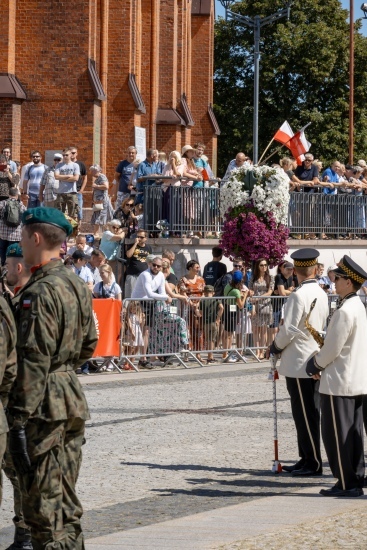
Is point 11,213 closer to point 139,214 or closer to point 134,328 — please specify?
point 134,328

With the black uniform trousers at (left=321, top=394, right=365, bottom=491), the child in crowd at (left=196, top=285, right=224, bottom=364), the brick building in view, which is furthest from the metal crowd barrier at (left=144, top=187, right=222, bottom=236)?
the black uniform trousers at (left=321, top=394, right=365, bottom=491)

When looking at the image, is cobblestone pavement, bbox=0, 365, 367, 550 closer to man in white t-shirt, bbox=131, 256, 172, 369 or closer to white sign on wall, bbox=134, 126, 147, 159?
man in white t-shirt, bbox=131, 256, 172, 369

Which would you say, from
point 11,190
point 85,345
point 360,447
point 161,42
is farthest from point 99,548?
point 161,42

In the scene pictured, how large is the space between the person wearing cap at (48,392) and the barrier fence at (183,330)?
1272cm

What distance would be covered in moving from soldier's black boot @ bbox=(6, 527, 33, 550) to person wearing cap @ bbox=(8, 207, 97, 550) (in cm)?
106

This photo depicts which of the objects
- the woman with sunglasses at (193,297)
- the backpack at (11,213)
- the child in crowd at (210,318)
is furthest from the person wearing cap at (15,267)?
the backpack at (11,213)

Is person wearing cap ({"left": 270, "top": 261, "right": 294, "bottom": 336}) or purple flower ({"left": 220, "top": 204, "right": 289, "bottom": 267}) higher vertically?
purple flower ({"left": 220, "top": 204, "right": 289, "bottom": 267})

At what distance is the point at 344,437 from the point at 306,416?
1.19 metres

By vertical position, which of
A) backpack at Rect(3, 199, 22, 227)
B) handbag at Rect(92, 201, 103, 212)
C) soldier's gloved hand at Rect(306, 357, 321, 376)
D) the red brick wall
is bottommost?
soldier's gloved hand at Rect(306, 357, 321, 376)

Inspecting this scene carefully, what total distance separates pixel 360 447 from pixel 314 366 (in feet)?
2.42

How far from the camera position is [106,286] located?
20.4m

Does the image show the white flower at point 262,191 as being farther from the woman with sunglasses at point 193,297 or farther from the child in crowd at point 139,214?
the woman with sunglasses at point 193,297

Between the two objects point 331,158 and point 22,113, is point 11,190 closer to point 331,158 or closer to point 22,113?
point 22,113

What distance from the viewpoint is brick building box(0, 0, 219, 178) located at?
1401 inches
